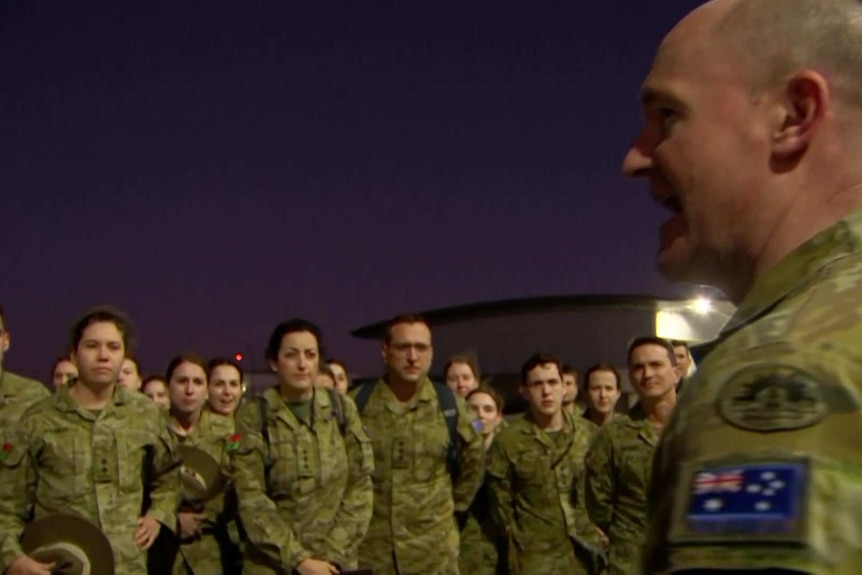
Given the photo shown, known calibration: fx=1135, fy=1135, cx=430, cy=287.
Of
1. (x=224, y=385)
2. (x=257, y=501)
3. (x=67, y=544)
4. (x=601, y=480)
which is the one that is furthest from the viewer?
(x=224, y=385)

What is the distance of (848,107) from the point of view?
3.44ft

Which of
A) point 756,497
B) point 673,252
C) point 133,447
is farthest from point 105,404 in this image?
point 756,497

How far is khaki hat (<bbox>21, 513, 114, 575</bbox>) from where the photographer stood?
5281 mm

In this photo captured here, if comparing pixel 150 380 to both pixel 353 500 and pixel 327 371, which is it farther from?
pixel 353 500

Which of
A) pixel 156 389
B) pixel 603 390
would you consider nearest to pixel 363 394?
pixel 603 390

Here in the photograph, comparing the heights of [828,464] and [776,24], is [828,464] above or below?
below

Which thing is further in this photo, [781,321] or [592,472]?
[592,472]

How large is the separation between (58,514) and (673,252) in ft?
15.4

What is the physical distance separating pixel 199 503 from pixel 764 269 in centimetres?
634

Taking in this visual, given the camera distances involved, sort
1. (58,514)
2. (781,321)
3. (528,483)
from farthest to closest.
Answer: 1. (528,483)
2. (58,514)
3. (781,321)

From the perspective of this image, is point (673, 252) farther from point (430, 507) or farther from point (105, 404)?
point (430, 507)

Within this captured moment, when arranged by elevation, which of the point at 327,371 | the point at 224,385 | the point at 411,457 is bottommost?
the point at 411,457

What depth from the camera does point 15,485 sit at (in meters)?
5.39

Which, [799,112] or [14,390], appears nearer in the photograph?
[799,112]
